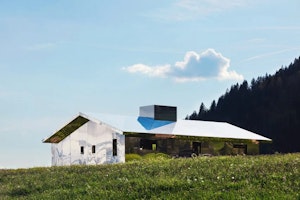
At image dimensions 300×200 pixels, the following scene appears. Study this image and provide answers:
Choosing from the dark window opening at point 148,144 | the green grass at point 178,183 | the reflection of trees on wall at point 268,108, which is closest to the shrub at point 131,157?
the dark window opening at point 148,144

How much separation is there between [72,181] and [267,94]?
230 feet

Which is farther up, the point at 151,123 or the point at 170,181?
the point at 151,123

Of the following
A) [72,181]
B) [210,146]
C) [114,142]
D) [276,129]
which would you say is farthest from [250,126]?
[72,181]

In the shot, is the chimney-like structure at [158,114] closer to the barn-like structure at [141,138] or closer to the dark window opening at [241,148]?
the barn-like structure at [141,138]

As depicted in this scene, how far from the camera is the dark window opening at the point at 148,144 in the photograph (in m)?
39.8

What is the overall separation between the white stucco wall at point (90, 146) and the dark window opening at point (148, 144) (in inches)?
58.6

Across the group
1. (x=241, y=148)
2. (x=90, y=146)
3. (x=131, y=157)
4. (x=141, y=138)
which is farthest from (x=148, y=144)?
(x=241, y=148)

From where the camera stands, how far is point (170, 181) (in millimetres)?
17250

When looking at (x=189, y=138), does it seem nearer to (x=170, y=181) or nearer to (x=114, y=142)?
(x=114, y=142)

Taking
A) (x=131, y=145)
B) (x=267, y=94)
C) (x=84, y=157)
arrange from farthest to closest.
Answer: (x=267, y=94), (x=84, y=157), (x=131, y=145)

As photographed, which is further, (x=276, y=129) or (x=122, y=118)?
(x=276, y=129)

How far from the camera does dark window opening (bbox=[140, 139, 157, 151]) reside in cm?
3975

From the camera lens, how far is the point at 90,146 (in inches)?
1636

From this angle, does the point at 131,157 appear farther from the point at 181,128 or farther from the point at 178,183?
the point at 178,183
